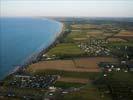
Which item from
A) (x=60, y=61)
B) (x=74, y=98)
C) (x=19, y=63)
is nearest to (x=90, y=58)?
(x=60, y=61)

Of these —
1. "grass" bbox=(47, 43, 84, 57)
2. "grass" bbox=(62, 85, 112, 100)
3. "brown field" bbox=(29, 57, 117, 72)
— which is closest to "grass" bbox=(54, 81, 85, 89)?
"grass" bbox=(62, 85, 112, 100)

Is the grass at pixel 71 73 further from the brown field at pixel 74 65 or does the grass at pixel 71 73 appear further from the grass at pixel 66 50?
the grass at pixel 66 50

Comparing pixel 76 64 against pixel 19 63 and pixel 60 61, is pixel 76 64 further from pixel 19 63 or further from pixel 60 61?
pixel 19 63

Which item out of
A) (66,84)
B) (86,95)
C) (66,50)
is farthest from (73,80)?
(66,50)

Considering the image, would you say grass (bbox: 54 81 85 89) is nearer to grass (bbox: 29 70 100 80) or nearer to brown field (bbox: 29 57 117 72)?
grass (bbox: 29 70 100 80)

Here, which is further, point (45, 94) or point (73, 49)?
point (73, 49)

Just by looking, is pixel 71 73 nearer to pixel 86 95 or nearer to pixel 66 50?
pixel 86 95
